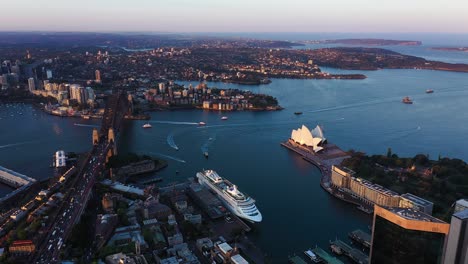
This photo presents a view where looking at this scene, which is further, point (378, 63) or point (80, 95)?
point (378, 63)

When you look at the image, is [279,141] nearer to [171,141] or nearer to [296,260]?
[171,141]

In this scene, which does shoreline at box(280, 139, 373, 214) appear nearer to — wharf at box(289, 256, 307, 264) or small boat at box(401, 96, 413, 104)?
wharf at box(289, 256, 307, 264)

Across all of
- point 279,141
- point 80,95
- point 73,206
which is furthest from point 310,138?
point 80,95

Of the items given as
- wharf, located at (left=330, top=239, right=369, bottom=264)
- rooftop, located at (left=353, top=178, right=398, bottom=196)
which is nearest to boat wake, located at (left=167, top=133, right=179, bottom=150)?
rooftop, located at (left=353, top=178, right=398, bottom=196)

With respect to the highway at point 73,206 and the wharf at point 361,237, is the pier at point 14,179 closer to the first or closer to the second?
the highway at point 73,206

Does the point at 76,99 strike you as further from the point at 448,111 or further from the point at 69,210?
the point at 448,111

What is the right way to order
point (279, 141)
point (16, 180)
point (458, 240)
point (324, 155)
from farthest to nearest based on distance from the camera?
point (279, 141)
point (324, 155)
point (16, 180)
point (458, 240)
